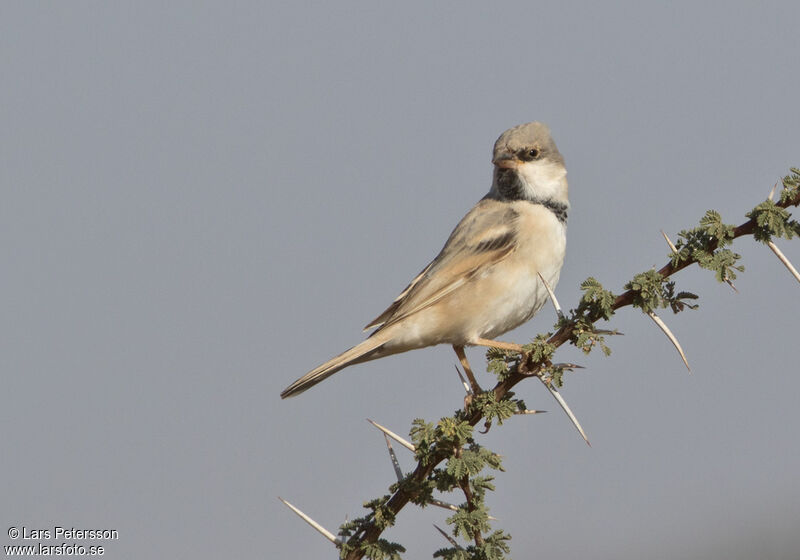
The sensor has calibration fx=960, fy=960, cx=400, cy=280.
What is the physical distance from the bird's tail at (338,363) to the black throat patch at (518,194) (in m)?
1.66

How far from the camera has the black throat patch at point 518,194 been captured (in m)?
7.50

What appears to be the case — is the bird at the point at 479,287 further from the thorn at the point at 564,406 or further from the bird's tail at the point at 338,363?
the thorn at the point at 564,406

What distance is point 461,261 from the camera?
281 inches

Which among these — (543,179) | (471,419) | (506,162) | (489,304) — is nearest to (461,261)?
(489,304)

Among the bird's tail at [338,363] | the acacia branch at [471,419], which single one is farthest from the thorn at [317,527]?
the bird's tail at [338,363]

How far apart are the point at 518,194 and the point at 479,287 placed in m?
1.00

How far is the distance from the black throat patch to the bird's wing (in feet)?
0.73

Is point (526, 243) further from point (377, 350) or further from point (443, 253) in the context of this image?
point (377, 350)

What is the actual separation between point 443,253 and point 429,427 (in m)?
3.36

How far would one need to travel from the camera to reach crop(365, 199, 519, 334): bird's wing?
7.07 meters

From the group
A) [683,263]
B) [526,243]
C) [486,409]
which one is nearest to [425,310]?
[526,243]

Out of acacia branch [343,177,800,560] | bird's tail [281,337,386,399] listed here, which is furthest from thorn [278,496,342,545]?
bird's tail [281,337,386,399]

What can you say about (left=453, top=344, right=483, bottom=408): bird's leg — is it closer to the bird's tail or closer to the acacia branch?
the bird's tail

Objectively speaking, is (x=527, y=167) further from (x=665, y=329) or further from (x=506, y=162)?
(x=665, y=329)
